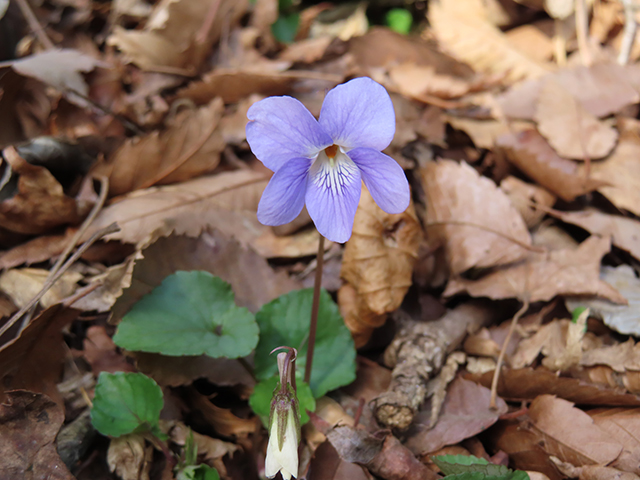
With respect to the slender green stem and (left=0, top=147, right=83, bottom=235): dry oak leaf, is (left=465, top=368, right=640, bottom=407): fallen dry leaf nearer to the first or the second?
the slender green stem

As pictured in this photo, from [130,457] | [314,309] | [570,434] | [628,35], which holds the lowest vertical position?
[130,457]

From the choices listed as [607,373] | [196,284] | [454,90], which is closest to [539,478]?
[607,373]

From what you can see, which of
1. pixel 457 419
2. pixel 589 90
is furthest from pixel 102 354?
pixel 589 90

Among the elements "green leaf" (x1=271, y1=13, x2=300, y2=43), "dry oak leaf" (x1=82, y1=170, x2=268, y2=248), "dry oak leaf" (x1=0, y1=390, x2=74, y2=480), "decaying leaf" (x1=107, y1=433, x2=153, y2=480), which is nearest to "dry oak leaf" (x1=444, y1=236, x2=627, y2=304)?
"dry oak leaf" (x1=82, y1=170, x2=268, y2=248)

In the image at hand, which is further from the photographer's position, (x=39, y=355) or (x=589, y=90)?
(x=589, y=90)

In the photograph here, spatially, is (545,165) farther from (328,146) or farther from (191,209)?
(191,209)

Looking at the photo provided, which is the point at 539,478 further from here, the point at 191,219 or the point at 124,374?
the point at 191,219
